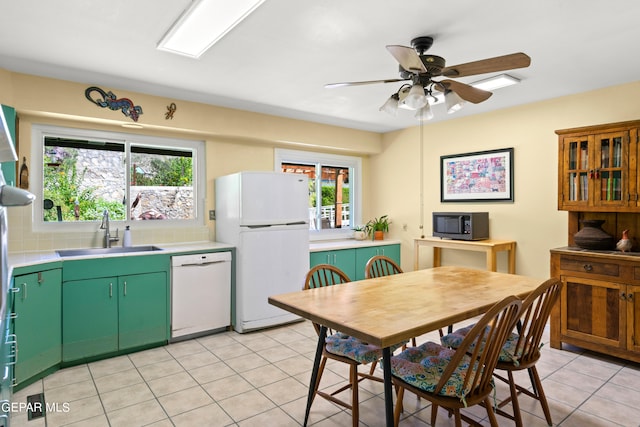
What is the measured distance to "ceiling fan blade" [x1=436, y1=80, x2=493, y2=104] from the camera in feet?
7.44

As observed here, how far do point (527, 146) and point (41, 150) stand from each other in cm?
483

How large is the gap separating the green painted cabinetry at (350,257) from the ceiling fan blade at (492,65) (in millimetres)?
2738

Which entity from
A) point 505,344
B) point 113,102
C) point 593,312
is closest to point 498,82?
point 593,312

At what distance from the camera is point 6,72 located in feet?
9.86

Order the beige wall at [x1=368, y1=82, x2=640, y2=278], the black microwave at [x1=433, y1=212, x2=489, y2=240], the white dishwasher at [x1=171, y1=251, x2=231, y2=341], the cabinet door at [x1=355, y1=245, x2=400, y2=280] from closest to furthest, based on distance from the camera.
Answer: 1. the white dishwasher at [x1=171, y1=251, x2=231, y2=341]
2. the beige wall at [x1=368, y1=82, x2=640, y2=278]
3. the black microwave at [x1=433, y1=212, x2=489, y2=240]
4. the cabinet door at [x1=355, y1=245, x2=400, y2=280]

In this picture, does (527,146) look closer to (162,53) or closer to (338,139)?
(338,139)

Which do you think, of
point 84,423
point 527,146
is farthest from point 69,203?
point 527,146

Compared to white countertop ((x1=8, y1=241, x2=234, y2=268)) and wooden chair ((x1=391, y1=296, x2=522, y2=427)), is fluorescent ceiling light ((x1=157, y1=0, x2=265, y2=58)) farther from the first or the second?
wooden chair ((x1=391, y1=296, x2=522, y2=427))

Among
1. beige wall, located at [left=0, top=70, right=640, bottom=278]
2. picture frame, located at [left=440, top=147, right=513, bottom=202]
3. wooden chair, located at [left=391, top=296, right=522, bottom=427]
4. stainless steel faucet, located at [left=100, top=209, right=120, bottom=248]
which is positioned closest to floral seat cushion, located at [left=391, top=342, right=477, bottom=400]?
wooden chair, located at [left=391, top=296, right=522, bottom=427]

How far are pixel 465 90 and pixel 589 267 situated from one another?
2.00 metres

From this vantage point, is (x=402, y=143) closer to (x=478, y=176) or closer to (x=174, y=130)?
(x=478, y=176)

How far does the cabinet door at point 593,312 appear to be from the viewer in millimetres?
3014

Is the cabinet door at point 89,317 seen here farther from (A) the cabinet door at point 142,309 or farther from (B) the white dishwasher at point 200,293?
(B) the white dishwasher at point 200,293

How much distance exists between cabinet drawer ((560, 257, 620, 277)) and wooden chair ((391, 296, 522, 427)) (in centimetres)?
186
